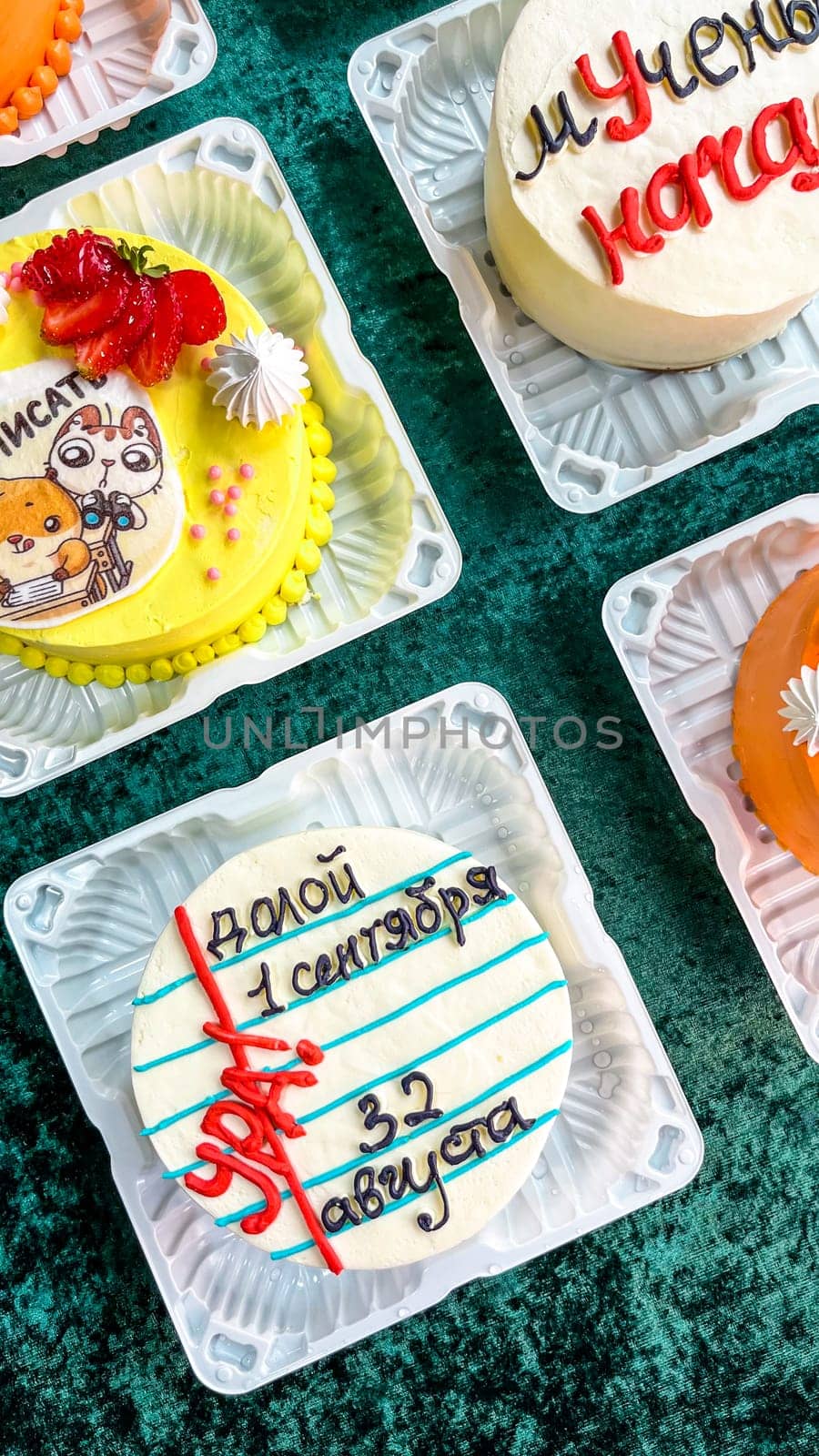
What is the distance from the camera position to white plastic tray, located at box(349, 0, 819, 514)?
85.6 inches

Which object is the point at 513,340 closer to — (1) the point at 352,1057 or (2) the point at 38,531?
(2) the point at 38,531

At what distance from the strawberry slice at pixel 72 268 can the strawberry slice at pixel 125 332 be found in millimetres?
59

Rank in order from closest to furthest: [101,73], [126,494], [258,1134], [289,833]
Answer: [258,1134] < [126,494] < [289,833] < [101,73]

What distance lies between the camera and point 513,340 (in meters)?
2.29

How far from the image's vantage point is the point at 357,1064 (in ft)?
6.39

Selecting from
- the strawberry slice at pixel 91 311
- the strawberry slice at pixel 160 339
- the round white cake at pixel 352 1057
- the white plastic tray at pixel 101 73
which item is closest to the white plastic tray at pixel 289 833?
the round white cake at pixel 352 1057

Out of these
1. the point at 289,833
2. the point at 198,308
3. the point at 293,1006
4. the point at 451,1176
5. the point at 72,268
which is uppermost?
the point at 72,268

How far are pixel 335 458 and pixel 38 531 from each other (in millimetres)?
595

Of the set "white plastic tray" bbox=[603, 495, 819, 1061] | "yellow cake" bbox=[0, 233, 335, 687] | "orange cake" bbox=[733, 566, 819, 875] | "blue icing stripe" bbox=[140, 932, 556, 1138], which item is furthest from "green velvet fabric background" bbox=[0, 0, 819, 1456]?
"blue icing stripe" bbox=[140, 932, 556, 1138]

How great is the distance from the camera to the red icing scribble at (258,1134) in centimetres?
192

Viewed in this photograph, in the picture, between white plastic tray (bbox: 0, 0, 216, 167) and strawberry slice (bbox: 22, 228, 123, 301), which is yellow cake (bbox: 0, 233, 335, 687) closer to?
strawberry slice (bbox: 22, 228, 123, 301)

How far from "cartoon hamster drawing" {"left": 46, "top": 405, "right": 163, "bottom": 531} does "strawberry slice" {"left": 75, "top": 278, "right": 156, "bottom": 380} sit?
0.09m

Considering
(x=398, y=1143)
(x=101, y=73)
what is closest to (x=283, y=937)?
(x=398, y=1143)

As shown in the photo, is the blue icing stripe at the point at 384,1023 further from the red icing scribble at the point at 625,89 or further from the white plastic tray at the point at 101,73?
the white plastic tray at the point at 101,73
